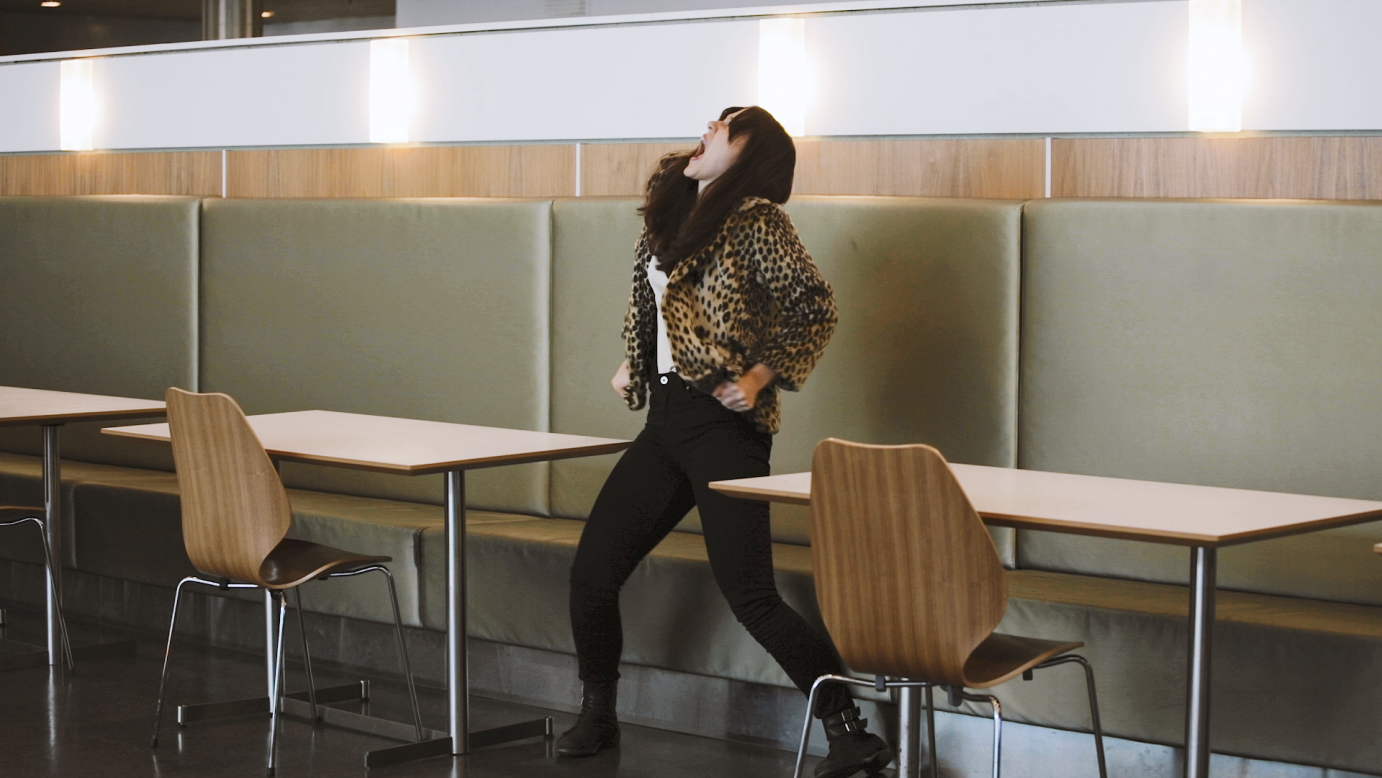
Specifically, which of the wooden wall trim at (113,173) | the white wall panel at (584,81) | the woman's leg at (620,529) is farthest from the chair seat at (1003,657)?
the wooden wall trim at (113,173)

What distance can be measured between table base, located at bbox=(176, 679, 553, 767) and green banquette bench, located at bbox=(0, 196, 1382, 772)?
337mm

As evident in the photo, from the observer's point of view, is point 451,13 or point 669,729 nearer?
point 669,729

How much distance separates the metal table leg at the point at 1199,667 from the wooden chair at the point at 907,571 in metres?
0.24

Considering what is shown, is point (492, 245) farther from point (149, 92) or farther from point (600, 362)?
point (149, 92)

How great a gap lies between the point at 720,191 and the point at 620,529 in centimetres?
78

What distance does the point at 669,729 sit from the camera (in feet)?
13.2

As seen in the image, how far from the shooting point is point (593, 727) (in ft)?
12.1

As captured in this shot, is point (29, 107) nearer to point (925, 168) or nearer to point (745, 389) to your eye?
point (925, 168)

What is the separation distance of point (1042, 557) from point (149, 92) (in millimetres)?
3803

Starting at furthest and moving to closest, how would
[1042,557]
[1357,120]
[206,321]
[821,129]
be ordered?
[206,321] < [821,129] < [1042,557] < [1357,120]

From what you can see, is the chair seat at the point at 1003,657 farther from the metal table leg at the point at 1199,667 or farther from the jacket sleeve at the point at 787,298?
the jacket sleeve at the point at 787,298

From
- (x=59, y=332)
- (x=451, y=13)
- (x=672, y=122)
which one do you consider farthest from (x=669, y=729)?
(x=451, y=13)

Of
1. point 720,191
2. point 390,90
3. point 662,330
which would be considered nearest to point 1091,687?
point 662,330

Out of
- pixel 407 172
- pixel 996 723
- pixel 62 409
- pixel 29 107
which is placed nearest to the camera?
pixel 996 723
